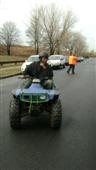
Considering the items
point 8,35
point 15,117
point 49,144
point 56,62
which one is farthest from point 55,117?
point 8,35

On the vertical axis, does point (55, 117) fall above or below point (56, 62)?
above

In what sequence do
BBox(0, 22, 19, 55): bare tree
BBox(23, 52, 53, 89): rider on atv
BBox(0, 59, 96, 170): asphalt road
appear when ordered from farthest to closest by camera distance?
BBox(0, 22, 19, 55): bare tree < BBox(23, 52, 53, 89): rider on atv < BBox(0, 59, 96, 170): asphalt road

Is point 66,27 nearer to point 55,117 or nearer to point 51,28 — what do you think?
point 51,28

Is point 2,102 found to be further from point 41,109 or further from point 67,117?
point 41,109

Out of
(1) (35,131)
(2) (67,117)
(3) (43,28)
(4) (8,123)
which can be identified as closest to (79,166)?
(1) (35,131)

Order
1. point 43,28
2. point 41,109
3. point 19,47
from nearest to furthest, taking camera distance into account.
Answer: point 41,109 → point 43,28 → point 19,47

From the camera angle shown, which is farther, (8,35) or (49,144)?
(8,35)

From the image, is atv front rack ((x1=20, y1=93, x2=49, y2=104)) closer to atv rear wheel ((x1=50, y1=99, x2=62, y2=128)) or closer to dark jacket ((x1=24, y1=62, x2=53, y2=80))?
atv rear wheel ((x1=50, y1=99, x2=62, y2=128))

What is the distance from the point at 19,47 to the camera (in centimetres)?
14888

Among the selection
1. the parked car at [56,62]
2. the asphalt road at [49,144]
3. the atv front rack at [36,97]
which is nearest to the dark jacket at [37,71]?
the atv front rack at [36,97]

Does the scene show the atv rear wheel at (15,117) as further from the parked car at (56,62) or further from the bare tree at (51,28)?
the bare tree at (51,28)

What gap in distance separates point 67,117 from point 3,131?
2.54 m

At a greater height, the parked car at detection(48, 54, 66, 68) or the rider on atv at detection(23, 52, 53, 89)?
the rider on atv at detection(23, 52, 53, 89)

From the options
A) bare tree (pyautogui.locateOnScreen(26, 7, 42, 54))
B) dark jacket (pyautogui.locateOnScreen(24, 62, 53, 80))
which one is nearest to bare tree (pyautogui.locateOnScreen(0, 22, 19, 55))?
bare tree (pyautogui.locateOnScreen(26, 7, 42, 54))
